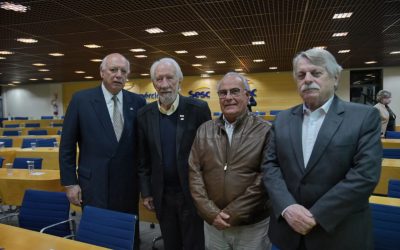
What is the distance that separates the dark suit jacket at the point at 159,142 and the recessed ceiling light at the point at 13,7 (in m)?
4.09

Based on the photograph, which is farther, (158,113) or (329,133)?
(158,113)

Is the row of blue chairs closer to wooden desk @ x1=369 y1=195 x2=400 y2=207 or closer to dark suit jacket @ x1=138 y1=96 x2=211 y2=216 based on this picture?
dark suit jacket @ x1=138 y1=96 x2=211 y2=216

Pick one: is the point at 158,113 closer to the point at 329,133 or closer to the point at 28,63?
the point at 329,133

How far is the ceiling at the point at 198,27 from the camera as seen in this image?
18.4ft

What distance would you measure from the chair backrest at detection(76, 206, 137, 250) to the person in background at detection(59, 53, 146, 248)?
38 cm

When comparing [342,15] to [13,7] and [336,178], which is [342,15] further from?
[13,7]

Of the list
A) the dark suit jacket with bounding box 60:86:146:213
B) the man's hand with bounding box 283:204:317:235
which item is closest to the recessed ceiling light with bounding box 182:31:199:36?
the dark suit jacket with bounding box 60:86:146:213

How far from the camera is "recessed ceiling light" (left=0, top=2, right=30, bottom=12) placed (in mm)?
5280

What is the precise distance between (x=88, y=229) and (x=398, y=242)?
6.99 feet

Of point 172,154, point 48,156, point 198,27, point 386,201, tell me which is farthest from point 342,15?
point 48,156

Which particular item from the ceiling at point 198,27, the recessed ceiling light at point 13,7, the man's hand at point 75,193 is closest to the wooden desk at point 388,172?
the ceiling at point 198,27

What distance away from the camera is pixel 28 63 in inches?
489

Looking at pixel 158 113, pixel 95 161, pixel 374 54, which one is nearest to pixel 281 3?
pixel 158 113

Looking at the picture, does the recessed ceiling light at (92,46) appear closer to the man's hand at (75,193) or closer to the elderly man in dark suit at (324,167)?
the man's hand at (75,193)
